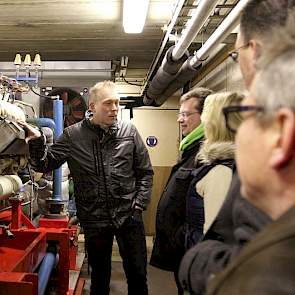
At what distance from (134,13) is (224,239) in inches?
85.7

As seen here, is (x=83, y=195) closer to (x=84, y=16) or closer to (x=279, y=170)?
(x=84, y=16)

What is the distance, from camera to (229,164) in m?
1.44

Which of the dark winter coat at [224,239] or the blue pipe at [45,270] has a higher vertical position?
the dark winter coat at [224,239]

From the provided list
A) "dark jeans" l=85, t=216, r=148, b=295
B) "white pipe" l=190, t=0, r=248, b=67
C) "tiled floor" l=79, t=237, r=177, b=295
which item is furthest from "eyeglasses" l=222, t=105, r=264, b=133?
"tiled floor" l=79, t=237, r=177, b=295

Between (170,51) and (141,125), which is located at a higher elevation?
(170,51)

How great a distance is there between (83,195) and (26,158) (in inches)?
18.4

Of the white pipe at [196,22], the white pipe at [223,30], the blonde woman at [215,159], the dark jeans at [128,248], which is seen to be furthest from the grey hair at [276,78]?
the dark jeans at [128,248]

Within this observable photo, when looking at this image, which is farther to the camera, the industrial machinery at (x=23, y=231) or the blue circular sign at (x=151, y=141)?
the blue circular sign at (x=151, y=141)

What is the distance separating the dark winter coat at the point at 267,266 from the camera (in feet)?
1.86

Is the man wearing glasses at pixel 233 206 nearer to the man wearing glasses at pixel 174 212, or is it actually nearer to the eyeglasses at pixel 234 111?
the eyeglasses at pixel 234 111

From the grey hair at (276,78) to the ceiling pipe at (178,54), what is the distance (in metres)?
1.45

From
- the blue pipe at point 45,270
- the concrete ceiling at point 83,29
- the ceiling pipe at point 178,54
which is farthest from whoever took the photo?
the concrete ceiling at point 83,29

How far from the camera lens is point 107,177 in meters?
2.73

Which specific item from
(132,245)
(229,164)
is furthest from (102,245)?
(229,164)
